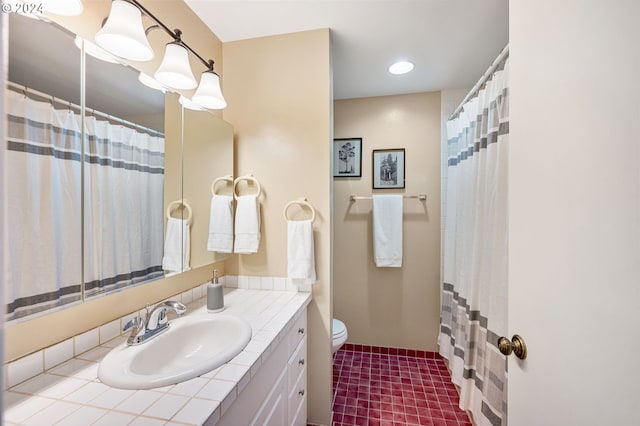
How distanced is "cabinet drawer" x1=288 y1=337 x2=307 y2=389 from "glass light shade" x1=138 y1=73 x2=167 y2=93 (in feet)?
4.52

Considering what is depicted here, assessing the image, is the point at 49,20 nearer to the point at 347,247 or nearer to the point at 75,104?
the point at 75,104

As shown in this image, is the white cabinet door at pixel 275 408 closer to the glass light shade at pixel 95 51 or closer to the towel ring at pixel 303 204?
the towel ring at pixel 303 204

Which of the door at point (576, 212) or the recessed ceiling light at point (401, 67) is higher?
the recessed ceiling light at point (401, 67)

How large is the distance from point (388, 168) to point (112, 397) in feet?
7.62

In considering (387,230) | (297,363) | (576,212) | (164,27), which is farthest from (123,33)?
(387,230)

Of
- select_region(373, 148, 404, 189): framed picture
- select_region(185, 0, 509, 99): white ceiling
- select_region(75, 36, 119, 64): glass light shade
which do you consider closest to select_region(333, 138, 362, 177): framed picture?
select_region(373, 148, 404, 189): framed picture

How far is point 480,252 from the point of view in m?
1.56

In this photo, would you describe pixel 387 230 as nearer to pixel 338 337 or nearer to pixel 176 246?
pixel 338 337

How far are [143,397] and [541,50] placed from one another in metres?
1.35

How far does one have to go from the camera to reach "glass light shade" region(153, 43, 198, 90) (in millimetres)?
1197

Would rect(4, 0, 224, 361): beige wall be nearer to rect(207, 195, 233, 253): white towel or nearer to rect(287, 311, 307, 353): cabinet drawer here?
rect(207, 195, 233, 253): white towel

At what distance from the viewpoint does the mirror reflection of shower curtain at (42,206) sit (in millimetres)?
728

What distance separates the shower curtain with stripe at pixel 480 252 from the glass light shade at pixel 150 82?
5.29ft

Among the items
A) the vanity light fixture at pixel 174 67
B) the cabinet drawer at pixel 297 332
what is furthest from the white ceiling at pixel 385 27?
the cabinet drawer at pixel 297 332
